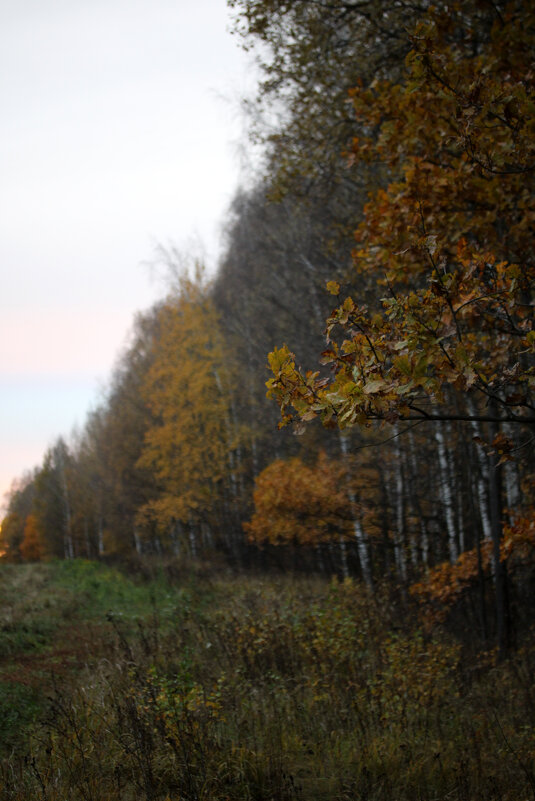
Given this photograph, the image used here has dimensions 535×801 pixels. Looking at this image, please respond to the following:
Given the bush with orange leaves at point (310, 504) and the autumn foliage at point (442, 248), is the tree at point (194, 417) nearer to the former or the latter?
the bush with orange leaves at point (310, 504)

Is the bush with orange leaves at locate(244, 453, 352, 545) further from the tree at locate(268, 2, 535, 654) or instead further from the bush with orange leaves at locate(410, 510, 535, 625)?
the tree at locate(268, 2, 535, 654)

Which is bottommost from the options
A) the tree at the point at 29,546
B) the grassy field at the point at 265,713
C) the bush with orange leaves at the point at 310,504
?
the tree at the point at 29,546

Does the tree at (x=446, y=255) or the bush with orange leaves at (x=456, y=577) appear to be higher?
the tree at (x=446, y=255)

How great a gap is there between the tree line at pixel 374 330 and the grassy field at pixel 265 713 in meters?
1.45

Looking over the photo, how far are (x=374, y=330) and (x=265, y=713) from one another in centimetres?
325

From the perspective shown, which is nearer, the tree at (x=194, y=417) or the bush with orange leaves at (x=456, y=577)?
the bush with orange leaves at (x=456, y=577)

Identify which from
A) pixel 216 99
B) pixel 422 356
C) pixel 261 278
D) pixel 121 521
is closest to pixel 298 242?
pixel 216 99

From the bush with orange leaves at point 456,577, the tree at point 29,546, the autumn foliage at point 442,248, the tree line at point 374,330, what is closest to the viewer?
the autumn foliage at point 442,248

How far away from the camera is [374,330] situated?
2.95 metres

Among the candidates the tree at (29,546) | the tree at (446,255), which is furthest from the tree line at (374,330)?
the tree at (29,546)

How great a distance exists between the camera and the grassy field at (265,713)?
359cm

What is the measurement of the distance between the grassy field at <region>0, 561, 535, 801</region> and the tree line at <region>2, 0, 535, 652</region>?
1449mm

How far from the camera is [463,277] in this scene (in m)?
2.95

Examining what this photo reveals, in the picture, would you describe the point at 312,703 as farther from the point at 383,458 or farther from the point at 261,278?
the point at 261,278
